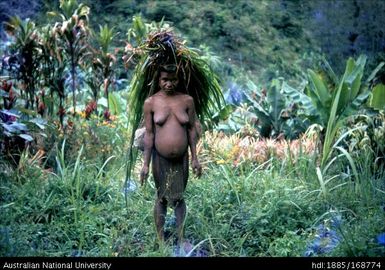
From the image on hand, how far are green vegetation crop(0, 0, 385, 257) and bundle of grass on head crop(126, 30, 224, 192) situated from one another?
51mm

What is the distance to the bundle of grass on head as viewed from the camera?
458cm

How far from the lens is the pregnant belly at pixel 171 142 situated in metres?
4.54

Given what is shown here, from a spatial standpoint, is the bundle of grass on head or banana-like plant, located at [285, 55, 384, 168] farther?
banana-like plant, located at [285, 55, 384, 168]

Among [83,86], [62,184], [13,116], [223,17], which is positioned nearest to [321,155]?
[62,184]

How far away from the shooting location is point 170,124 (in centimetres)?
456

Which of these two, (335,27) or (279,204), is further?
(335,27)

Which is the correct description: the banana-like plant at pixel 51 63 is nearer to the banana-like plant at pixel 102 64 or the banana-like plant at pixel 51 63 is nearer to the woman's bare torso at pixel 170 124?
the banana-like plant at pixel 102 64

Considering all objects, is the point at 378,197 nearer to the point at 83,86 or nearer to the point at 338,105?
the point at 338,105

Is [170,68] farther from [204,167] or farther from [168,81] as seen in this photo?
[204,167]

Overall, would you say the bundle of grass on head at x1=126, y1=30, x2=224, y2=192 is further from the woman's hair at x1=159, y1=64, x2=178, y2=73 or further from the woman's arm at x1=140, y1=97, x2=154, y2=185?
the woman's arm at x1=140, y1=97, x2=154, y2=185

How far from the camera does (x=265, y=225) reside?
5168mm

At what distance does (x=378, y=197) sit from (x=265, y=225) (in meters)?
1.33

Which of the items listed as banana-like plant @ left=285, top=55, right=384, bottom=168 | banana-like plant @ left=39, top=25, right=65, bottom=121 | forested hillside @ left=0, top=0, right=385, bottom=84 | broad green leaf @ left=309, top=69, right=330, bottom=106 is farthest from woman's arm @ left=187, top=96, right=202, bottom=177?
forested hillside @ left=0, top=0, right=385, bottom=84

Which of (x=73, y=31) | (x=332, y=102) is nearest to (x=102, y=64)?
(x=73, y=31)
